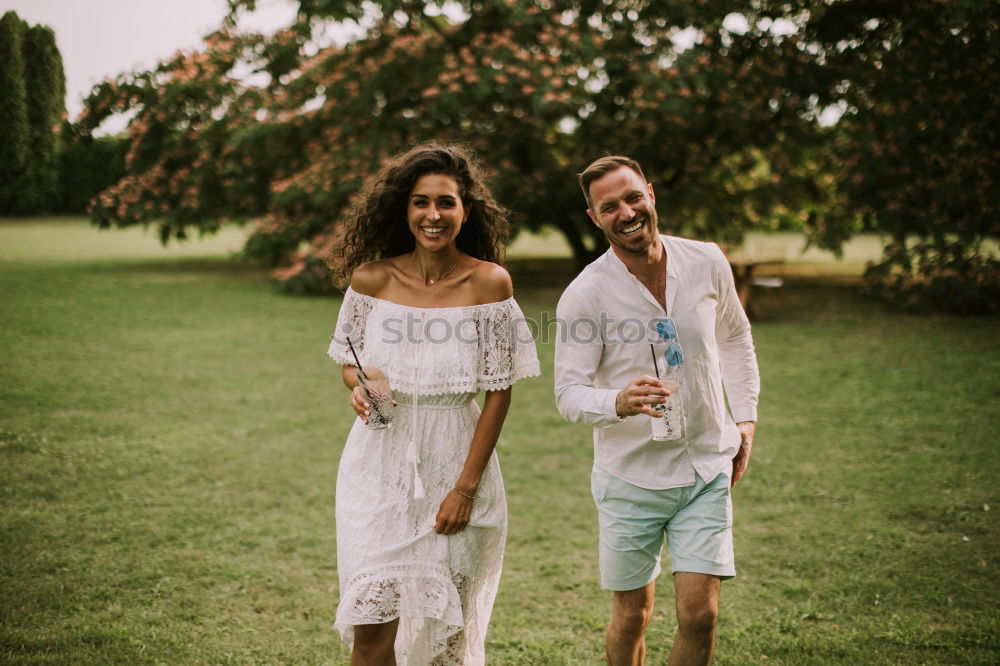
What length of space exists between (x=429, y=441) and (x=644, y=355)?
33.2 inches

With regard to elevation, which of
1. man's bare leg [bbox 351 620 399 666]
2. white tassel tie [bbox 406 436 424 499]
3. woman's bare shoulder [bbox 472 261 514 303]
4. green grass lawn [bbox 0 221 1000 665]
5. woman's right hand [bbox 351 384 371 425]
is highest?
woman's bare shoulder [bbox 472 261 514 303]

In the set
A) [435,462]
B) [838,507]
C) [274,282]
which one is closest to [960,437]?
[838,507]

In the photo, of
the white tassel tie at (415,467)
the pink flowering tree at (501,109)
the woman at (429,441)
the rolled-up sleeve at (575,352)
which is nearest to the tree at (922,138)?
the pink flowering tree at (501,109)

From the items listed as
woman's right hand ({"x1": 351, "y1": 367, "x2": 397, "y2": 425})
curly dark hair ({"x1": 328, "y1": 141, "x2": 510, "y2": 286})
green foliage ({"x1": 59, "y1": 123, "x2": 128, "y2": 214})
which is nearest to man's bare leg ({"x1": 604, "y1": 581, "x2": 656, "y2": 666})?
woman's right hand ({"x1": 351, "y1": 367, "x2": 397, "y2": 425})

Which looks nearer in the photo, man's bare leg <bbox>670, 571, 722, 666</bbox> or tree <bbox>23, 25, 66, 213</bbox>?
man's bare leg <bbox>670, 571, 722, 666</bbox>

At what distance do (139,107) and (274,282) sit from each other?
4.61 meters

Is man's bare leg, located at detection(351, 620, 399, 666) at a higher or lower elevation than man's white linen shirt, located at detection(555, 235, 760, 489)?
lower

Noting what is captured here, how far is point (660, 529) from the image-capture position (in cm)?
308

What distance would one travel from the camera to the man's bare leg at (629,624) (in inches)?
122

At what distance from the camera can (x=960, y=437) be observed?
712 cm

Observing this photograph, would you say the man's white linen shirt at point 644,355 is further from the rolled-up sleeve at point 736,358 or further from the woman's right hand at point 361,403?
the woman's right hand at point 361,403

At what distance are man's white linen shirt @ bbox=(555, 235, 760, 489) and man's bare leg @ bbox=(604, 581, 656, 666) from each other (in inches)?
18.2

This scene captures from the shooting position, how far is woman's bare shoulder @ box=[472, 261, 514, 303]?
3.05 m

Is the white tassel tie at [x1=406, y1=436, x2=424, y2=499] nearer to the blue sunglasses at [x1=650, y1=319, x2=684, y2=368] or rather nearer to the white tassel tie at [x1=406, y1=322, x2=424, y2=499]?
the white tassel tie at [x1=406, y1=322, x2=424, y2=499]
